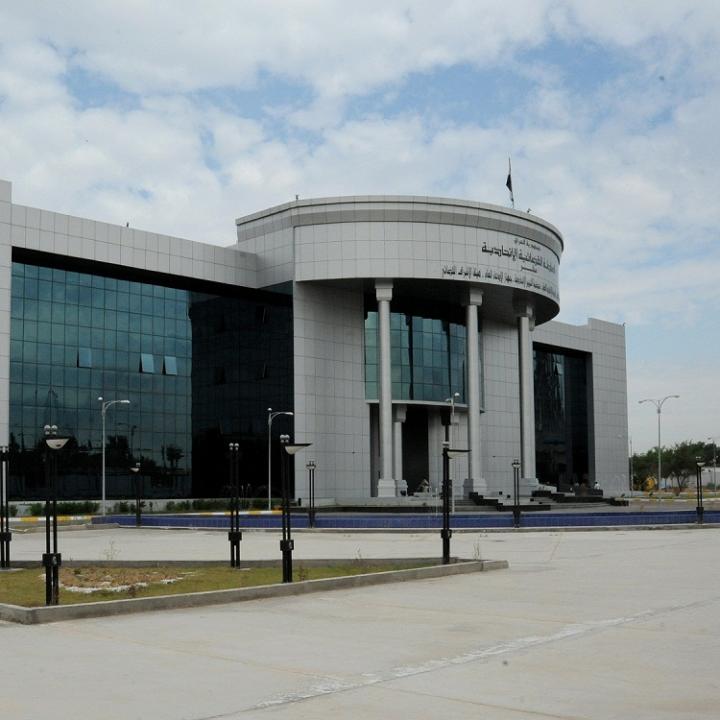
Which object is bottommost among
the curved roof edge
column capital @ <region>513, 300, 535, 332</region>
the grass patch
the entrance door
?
the grass patch

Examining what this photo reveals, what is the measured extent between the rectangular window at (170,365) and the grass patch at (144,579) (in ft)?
146

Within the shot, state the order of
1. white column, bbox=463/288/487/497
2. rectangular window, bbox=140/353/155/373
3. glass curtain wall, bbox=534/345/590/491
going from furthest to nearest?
glass curtain wall, bbox=534/345/590/491 → white column, bbox=463/288/487/497 → rectangular window, bbox=140/353/155/373

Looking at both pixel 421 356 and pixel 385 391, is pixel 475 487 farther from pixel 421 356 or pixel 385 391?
pixel 421 356

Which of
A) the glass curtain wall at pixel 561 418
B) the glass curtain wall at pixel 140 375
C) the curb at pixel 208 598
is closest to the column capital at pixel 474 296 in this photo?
the glass curtain wall at pixel 140 375

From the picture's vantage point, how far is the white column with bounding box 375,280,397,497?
2771 inches

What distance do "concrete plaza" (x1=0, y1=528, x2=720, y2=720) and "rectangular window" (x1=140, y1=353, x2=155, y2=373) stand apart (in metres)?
48.7

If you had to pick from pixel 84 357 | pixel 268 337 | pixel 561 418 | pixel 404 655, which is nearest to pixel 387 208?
pixel 268 337

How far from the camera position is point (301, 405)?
7162 cm

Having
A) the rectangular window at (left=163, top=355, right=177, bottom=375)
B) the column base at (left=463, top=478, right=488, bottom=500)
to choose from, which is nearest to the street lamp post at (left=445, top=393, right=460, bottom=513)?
the column base at (left=463, top=478, right=488, bottom=500)

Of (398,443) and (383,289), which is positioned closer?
(383,289)

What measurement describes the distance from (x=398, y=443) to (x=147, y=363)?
64.7ft

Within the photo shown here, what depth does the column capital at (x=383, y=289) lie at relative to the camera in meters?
70.9

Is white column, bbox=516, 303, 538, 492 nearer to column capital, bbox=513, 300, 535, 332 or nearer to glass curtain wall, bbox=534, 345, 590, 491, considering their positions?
column capital, bbox=513, 300, 535, 332

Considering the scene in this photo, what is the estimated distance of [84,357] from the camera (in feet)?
213
